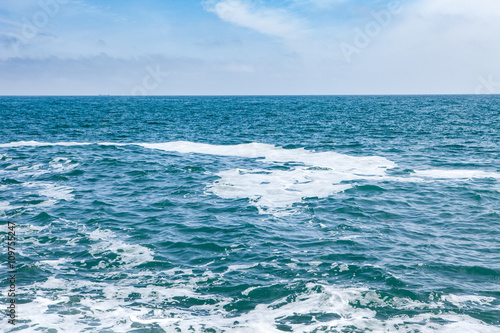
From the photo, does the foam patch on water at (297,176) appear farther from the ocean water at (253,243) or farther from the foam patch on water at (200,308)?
the foam patch on water at (200,308)

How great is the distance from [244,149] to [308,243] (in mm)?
25821

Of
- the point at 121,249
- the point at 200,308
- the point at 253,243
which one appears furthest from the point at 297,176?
the point at 200,308

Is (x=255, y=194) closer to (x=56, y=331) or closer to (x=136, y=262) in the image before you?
(x=136, y=262)

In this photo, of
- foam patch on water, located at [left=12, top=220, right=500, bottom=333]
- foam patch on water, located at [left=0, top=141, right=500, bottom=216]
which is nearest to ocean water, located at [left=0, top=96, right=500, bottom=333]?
foam patch on water, located at [left=12, top=220, right=500, bottom=333]

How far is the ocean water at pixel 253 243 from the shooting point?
1143 centimetres

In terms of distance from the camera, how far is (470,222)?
62.3ft

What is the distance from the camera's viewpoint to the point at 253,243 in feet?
54.7

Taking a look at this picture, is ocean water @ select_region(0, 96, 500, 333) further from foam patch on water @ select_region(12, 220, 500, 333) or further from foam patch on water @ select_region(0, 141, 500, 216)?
foam patch on water @ select_region(0, 141, 500, 216)

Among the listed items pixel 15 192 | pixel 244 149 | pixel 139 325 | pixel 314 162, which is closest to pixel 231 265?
pixel 139 325

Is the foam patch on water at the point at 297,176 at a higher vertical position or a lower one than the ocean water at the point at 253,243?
higher

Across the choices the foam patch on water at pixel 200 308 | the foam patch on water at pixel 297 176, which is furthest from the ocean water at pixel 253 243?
the foam patch on water at pixel 297 176

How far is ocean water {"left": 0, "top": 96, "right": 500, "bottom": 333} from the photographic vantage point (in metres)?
11.4

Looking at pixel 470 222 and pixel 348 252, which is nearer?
pixel 348 252

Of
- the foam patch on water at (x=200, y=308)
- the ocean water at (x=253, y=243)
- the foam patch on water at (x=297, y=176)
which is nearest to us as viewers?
the foam patch on water at (x=200, y=308)
